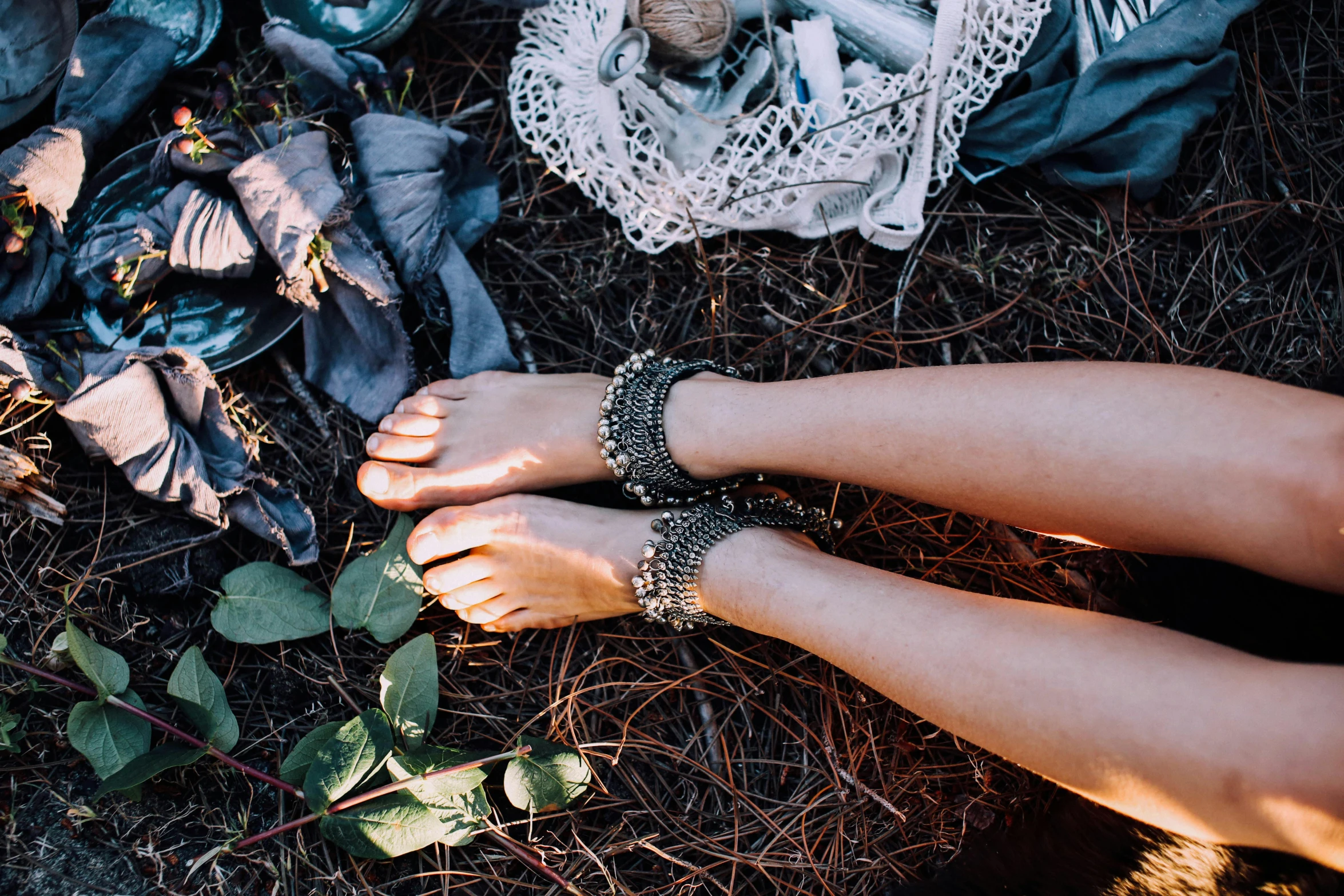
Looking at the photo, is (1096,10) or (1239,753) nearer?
(1239,753)

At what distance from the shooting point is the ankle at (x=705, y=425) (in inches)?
56.8

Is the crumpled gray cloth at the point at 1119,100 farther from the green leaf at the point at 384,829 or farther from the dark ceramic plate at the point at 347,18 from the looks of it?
the green leaf at the point at 384,829

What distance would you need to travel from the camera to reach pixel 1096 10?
1.59 meters

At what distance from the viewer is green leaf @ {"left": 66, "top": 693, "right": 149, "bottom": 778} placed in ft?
4.35

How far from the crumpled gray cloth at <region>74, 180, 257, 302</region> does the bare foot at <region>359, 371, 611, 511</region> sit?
0.40 m

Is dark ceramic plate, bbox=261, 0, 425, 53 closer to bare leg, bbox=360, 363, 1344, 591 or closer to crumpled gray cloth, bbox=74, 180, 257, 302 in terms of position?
crumpled gray cloth, bbox=74, 180, 257, 302

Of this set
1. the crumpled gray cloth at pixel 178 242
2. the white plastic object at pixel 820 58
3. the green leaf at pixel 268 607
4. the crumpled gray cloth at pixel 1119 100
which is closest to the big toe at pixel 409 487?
the green leaf at pixel 268 607

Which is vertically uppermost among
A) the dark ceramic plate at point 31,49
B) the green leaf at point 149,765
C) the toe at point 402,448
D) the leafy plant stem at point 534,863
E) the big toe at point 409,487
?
the dark ceramic plate at point 31,49

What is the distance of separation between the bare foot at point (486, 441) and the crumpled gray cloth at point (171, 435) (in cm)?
17

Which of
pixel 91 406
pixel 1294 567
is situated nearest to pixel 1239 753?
pixel 1294 567

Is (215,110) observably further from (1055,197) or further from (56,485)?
(1055,197)

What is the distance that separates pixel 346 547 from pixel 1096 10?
5.81 feet

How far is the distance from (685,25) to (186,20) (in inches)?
38.8

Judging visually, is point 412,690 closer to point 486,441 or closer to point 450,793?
point 450,793
